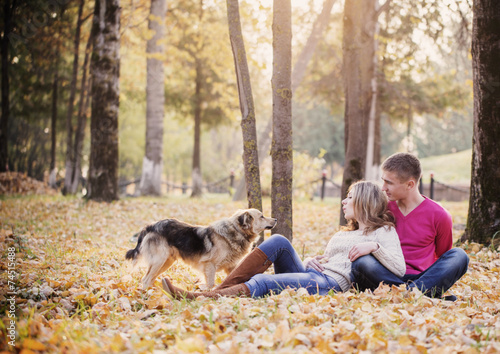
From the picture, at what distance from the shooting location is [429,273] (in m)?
3.71

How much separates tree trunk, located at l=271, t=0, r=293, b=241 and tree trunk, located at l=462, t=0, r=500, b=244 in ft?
9.82

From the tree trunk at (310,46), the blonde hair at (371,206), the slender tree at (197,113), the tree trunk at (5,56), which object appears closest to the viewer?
the blonde hair at (371,206)

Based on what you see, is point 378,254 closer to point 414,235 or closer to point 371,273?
point 371,273

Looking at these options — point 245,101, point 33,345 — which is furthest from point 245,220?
point 33,345

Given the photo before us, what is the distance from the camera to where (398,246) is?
3736 mm

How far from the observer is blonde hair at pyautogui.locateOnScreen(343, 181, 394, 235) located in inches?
152

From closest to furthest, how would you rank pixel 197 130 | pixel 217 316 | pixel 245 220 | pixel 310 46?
pixel 217 316
pixel 245 220
pixel 310 46
pixel 197 130

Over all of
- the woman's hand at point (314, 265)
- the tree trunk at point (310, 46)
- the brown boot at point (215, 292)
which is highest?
the tree trunk at point (310, 46)

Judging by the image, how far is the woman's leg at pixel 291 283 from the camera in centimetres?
366

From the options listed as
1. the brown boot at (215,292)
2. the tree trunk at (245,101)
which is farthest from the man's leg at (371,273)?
the tree trunk at (245,101)

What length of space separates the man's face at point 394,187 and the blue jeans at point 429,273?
2.07 ft

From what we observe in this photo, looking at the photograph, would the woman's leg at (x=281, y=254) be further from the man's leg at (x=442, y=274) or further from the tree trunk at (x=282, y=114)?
the tree trunk at (x=282, y=114)

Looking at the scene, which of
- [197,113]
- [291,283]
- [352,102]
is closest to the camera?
[291,283]

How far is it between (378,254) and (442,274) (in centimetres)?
58
